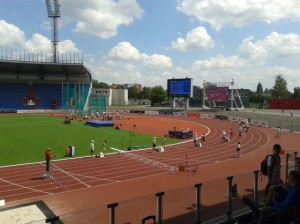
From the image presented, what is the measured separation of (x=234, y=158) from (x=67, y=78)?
61.5 metres

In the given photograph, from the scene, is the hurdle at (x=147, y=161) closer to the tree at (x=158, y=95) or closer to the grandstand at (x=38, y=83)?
the grandstand at (x=38, y=83)

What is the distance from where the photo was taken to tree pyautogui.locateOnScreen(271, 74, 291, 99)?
116850 millimetres

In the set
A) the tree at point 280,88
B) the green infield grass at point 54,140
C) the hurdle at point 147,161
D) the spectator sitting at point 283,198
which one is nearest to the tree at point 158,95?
the tree at point 280,88

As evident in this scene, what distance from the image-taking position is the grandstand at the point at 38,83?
73.8 meters

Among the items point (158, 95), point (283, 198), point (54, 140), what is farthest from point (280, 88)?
point (283, 198)

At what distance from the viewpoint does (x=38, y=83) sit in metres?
79.4

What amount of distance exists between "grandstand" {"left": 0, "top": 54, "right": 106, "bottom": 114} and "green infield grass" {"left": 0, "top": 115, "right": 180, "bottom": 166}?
1272 inches

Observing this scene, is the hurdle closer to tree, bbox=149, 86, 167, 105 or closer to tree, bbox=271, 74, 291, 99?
tree, bbox=149, 86, 167, 105

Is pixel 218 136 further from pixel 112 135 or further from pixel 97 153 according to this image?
pixel 97 153

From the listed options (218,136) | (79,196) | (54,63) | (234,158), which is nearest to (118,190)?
(79,196)

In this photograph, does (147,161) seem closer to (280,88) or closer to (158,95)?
(158,95)

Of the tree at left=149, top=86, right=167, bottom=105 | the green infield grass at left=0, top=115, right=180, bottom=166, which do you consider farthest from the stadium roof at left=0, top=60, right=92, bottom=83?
the tree at left=149, top=86, right=167, bottom=105

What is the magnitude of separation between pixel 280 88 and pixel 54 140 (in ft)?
334

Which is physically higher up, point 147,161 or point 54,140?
point 54,140
